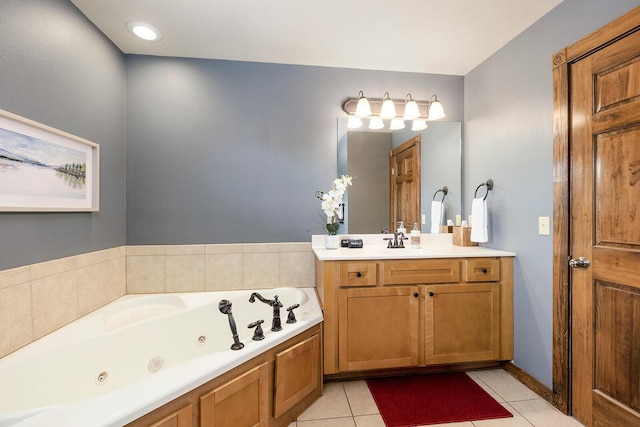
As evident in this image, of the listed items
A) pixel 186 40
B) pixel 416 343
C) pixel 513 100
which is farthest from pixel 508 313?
pixel 186 40

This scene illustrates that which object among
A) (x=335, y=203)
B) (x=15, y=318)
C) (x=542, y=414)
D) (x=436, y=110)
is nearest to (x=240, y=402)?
(x=15, y=318)

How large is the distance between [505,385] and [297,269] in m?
1.73

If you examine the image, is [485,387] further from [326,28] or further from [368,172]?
[326,28]

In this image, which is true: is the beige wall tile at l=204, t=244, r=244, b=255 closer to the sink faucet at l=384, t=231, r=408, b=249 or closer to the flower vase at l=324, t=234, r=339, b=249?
the flower vase at l=324, t=234, r=339, b=249

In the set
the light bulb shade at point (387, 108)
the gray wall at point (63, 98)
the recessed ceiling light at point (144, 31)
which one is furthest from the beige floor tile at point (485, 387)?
A: the recessed ceiling light at point (144, 31)

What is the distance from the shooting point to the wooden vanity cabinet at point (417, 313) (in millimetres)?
2035

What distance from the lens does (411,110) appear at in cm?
263

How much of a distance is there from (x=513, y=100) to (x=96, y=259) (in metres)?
3.19

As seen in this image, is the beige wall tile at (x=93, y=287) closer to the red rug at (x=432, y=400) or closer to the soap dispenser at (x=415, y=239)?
the red rug at (x=432, y=400)

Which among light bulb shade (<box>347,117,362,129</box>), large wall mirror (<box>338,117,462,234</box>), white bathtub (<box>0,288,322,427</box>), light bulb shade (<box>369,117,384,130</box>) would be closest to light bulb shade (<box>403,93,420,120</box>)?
large wall mirror (<box>338,117,462,234</box>)

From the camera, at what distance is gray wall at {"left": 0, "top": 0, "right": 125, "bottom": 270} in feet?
4.72

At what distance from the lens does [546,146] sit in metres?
1.94

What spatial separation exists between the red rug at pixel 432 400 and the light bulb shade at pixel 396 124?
2.03 meters

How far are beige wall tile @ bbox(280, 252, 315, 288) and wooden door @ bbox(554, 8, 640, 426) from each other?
1.72 m
